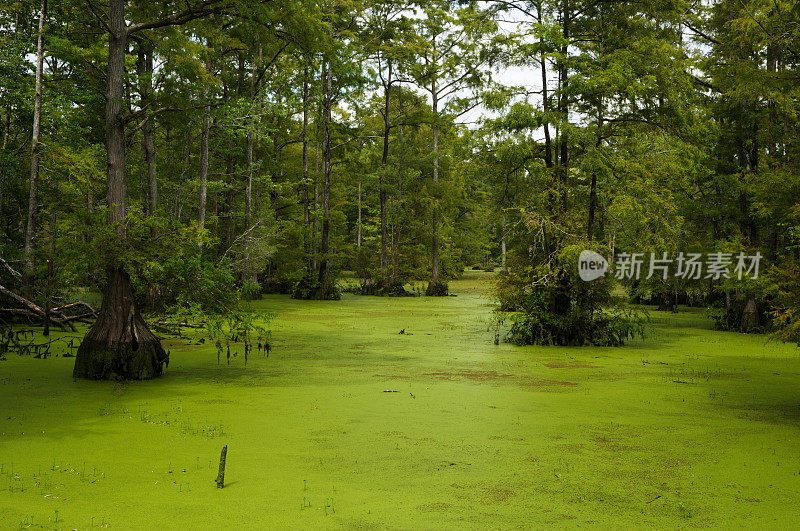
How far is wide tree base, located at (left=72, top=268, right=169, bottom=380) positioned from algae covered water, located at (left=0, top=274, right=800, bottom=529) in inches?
10.6

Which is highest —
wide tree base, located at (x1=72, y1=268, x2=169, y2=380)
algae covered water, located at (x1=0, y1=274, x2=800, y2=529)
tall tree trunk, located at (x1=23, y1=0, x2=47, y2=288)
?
tall tree trunk, located at (x1=23, y1=0, x2=47, y2=288)

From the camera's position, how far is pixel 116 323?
731 centimetres

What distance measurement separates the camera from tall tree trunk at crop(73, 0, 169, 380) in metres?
7.24

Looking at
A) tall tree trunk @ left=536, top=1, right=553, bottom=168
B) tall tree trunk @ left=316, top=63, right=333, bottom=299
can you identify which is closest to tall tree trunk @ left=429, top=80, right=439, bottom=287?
tall tree trunk @ left=316, top=63, right=333, bottom=299

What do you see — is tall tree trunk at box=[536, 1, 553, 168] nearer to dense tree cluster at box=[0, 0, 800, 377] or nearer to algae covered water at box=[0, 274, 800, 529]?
dense tree cluster at box=[0, 0, 800, 377]

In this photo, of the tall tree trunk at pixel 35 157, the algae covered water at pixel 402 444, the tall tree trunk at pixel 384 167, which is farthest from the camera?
the tall tree trunk at pixel 384 167

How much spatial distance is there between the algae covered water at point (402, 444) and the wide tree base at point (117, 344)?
27 cm

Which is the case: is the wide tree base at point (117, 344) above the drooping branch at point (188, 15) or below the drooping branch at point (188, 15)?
below

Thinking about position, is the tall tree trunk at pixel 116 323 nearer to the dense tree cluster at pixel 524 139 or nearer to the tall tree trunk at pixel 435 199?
the dense tree cluster at pixel 524 139

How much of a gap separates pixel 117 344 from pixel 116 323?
239 mm

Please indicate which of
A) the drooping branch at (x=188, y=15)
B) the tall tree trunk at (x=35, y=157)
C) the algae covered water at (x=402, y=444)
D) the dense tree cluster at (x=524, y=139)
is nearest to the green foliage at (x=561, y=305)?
the dense tree cluster at (x=524, y=139)

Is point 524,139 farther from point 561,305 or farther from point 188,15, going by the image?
point 188,15

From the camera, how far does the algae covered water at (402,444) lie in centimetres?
352

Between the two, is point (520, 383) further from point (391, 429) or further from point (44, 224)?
point (44, 224)
